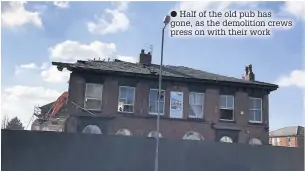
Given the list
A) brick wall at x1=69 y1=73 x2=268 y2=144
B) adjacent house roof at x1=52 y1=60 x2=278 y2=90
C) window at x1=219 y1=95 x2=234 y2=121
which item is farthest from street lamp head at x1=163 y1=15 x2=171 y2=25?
window at x1=219 y1=95 x2=234 y2=121

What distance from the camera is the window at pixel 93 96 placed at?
22547mm

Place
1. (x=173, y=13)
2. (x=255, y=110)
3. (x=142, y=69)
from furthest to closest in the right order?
1. (x=255, y=110)
2. (x=142, y=69)
3. (x=173, y=13)

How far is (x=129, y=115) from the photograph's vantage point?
2248cm

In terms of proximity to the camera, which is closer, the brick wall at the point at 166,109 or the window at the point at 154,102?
the brick wall at the point at 166,109

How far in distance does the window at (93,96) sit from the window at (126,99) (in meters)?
1.28

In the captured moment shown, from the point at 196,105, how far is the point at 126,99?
4.67 m

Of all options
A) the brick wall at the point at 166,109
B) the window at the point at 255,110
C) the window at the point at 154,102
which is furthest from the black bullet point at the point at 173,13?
the window at the point at 255,110

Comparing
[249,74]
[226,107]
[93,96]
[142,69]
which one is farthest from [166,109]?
[249,74]

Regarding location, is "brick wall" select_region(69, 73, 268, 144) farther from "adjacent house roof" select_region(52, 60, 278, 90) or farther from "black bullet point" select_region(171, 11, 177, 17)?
"black bullet point" select_region(171, 11, 177, 17)

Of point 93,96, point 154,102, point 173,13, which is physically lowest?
point 154,102

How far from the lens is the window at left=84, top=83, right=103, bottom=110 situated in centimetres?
2255

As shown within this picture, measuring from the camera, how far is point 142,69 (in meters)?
24.2

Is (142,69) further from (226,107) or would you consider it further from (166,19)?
(166,19)

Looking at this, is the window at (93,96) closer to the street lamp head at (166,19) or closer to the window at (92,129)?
the window at (92,129)
